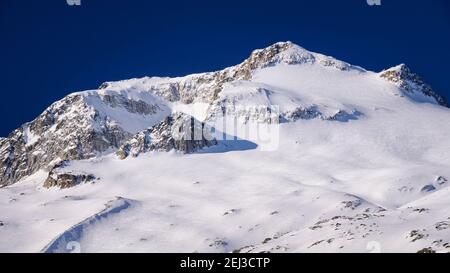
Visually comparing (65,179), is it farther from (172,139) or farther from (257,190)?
(257,190)

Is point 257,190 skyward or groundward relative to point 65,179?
skyward

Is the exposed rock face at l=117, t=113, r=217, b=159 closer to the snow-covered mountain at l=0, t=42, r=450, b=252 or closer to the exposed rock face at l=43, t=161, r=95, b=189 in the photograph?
the snow-covered mountain at l=0, t=42, r=450, b=252

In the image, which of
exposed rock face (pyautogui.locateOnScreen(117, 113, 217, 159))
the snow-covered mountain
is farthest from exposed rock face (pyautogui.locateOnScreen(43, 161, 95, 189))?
exposed rock face (pyautogui.locateOnScreen(117, 113, 217, 159))

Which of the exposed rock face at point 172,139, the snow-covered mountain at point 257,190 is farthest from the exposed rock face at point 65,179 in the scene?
the exposed rock face at point 172,139

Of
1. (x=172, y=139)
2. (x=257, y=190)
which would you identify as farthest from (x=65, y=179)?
(x=257, y=190)

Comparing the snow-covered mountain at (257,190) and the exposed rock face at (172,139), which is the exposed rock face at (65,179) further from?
the exposed rock face at (172,139)

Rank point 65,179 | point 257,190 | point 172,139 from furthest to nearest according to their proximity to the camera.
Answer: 1. point 172,139
2. point 65,179
3. point 257,190

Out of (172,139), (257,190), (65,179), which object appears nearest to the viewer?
(257,190)

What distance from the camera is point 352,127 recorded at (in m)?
186

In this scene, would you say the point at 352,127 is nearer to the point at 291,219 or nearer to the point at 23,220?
the point at 291,219

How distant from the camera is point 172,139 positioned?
18638cm

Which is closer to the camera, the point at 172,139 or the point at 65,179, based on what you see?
the point at 65,179

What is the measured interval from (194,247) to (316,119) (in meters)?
104
